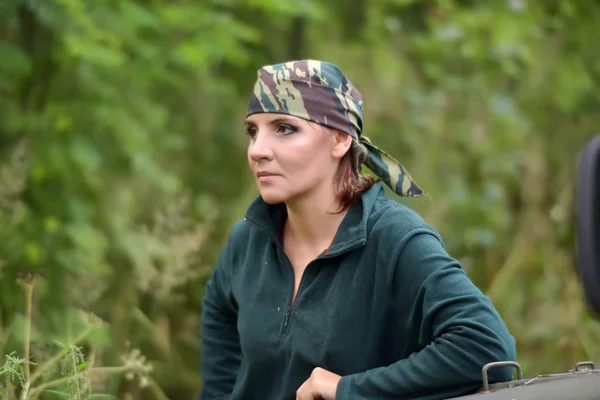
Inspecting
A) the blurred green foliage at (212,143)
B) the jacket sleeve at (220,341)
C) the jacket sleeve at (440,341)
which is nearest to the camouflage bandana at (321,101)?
the jacket sleeve at (440,341)

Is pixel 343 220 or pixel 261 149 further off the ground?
pixel 261 149

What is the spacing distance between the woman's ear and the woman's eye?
0.43 ft

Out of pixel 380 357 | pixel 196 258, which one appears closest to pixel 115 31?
pixel 196 258

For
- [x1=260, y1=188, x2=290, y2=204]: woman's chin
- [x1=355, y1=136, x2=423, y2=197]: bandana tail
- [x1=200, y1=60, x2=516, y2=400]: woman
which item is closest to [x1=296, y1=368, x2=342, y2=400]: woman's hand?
[x1=200, y1=60, x2=516, y2=400]: woman

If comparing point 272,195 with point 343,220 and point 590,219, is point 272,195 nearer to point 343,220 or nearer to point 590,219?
point 343,220

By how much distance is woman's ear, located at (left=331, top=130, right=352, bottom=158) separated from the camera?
9.44ft

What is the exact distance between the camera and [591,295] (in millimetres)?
2051

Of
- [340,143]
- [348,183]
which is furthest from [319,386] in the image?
[340,143]

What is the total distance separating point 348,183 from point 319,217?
0.43 ft

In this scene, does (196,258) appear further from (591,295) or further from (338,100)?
(591,295)

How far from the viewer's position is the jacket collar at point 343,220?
271 cm

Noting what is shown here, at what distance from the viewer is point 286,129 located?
2.83 meters

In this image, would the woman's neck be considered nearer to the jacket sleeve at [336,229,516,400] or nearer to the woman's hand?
the jacket sleeve at [336,229,516,400]

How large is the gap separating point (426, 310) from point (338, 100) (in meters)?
0.70
